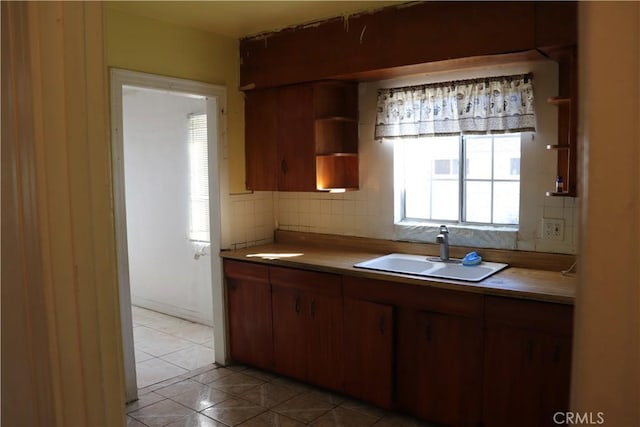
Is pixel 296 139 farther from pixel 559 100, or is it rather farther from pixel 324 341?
pixel 559 100

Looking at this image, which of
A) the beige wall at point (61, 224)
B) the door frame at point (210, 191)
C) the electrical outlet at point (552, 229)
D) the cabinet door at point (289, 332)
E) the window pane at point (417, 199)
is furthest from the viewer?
the window pane at point (417, 199)

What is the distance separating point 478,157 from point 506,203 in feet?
1.13

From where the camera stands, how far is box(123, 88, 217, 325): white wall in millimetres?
4980

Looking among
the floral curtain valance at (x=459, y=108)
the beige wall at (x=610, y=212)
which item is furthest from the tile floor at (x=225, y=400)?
the beige wall at (x=610, y=212)

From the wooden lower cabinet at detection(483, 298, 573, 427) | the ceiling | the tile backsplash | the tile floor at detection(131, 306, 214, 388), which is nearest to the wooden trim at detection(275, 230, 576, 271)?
the tile backsplash

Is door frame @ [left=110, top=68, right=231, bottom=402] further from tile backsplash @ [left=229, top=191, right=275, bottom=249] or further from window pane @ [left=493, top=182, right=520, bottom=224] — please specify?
window pane @ [left=493, top=182, right=520, bottom=224]

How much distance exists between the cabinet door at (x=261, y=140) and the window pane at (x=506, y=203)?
153 centimetres

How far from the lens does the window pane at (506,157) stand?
323 cm

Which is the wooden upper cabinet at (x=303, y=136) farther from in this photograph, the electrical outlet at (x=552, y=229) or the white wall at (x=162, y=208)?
the electrical outlet at (x=552, y=229)

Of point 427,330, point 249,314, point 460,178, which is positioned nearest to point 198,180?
point 249,314

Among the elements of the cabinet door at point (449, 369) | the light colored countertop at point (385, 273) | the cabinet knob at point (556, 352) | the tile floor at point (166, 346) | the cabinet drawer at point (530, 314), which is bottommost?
the tile floor at point (166, 346)

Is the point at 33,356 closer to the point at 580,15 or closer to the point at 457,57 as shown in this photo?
the point at 580,15

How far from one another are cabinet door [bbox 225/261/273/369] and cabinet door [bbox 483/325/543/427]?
1537 mm

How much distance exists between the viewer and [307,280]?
3422 millimetres
